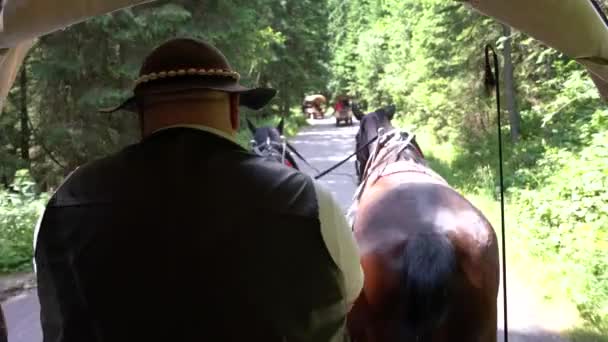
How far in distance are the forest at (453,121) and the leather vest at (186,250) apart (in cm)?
423

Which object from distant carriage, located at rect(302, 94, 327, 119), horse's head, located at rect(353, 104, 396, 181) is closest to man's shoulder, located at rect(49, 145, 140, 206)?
horse's head, located at rect(353, 104, 396, 181)

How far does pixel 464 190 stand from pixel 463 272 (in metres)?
8.34

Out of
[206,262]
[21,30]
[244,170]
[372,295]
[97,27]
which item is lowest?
[372,295]

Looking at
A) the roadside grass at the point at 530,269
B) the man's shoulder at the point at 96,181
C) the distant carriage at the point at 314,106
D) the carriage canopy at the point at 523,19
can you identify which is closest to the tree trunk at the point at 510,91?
the roadside grass at the point at 530,269

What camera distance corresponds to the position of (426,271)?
9.71ft

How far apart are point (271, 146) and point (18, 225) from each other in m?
4.51

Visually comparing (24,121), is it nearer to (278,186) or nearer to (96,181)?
(96,181)

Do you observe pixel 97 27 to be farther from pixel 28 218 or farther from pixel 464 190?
pixel 464 190

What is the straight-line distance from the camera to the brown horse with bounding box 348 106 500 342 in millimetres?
2975

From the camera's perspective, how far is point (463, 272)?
310 centimetres

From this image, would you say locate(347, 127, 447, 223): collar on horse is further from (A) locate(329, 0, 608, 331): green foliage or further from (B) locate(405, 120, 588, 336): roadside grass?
(B) locate(405, 120, 588, 336): roadside grass

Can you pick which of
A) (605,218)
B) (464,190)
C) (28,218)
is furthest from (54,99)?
(605,218)

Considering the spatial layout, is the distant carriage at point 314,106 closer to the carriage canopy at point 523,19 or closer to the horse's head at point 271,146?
the horse's head at point 271,146

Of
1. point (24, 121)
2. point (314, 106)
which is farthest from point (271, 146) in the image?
point (314, 106)
